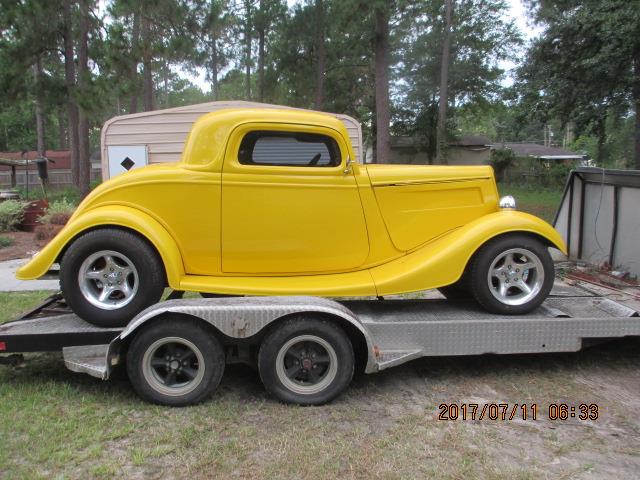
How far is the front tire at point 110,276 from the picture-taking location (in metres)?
3.64

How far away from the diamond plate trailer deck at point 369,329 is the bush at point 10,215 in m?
8.85

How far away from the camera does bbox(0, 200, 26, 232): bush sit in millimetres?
11656

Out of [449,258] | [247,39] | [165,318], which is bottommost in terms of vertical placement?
[165,318]

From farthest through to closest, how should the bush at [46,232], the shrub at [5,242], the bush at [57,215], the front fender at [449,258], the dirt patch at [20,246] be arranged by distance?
1. the bush at [57,215]
2. the bush at [46,232]
3. the shrub at [5,242]
4. the dirt patch at [20,246]
5. the front fender at [449,258]

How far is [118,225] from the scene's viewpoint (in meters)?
3.68

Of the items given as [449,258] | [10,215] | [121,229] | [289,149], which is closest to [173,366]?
[121,229]

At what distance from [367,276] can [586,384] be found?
1837 millimetres

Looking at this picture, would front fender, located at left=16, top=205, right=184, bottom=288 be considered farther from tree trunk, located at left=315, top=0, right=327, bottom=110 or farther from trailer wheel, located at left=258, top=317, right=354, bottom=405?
tree trunk, located at left=315, top=0, right=327, bottom=110

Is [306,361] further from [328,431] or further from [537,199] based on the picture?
[537,199]

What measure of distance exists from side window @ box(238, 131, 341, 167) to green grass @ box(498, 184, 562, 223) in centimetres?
1174

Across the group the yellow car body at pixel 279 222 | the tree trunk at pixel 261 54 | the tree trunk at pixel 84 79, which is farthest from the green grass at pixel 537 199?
the tree trunk at pixel 261 54

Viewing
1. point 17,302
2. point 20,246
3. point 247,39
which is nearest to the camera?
point 17,302

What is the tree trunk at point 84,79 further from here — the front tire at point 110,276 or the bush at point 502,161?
the bush at point 502,161

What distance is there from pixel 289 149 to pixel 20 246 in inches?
332
